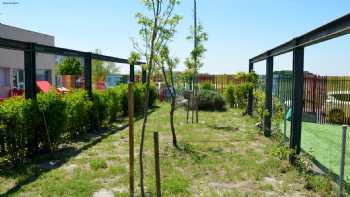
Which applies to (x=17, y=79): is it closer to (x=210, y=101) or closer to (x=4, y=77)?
(x=4, y=77)

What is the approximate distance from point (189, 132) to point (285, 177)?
4.13m

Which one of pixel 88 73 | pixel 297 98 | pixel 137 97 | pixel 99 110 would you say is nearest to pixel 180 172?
pixel 297 98

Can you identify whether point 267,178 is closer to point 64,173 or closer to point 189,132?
point 64,173

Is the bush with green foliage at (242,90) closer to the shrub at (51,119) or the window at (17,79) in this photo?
the shrub at (51,119)

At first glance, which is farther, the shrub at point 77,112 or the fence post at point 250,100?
the fence post at point 250,100

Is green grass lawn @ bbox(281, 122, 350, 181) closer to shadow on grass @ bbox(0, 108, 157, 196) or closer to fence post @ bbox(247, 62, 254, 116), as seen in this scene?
fence post @ bbox(247, 62, 254, 116)

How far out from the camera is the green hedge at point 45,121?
5.14 m

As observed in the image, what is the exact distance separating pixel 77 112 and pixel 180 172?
3.58 meters

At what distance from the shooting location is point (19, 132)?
5344 millimetres

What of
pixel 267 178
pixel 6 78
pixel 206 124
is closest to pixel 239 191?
pixel 267 178

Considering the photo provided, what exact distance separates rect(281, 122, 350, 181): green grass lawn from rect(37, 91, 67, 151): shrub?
4591mm

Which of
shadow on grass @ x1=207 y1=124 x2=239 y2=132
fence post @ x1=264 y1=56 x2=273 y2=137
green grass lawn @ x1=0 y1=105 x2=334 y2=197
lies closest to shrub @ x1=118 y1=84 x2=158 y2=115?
shadow on grass @ x1=207 y1=124 x2=239 y2=132

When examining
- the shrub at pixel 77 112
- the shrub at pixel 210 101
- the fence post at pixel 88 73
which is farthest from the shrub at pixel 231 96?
the shrub at pixel 77 112

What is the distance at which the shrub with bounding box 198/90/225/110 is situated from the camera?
578 inches
